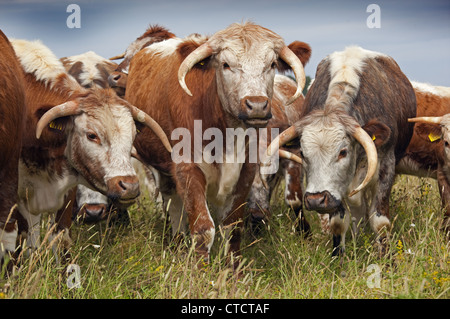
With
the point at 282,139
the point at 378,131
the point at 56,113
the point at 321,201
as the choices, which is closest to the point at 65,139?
the point at 56,113

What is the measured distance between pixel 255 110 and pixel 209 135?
0.79m

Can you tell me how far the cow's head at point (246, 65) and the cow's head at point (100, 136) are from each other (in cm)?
66

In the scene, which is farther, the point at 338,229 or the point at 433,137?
the point at 433,137

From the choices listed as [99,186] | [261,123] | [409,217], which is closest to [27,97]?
[99,186]

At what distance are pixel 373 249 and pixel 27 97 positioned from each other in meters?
3.56

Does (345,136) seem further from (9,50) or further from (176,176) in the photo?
(9,50)

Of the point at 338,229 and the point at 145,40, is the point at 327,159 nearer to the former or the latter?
the point at 338,229

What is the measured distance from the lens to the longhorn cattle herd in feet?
17.1

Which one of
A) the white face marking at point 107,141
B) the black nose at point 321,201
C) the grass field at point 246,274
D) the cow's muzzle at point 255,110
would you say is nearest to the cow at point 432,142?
the grass field at point 246,274

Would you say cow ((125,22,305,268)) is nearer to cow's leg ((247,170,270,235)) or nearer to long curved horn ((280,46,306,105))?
long curved horn ((280,46,306,105))

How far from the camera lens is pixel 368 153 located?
17.9ft

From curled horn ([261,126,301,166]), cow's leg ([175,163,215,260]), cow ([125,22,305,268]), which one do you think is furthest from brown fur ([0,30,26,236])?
curled horn ([261,126,301,166])

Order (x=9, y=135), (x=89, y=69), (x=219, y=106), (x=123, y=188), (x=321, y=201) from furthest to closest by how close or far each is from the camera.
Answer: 1. (x=89, y=69)
2. (x=219, y=106)
3. (x=321, y=201)
4. (x=123, y=188)
5. (x=9, y=135)

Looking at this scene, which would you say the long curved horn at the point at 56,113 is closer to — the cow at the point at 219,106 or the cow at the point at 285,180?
the cow at the point at 219,106
